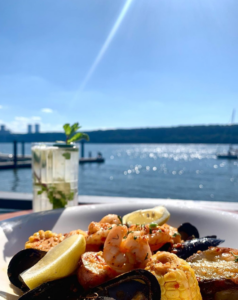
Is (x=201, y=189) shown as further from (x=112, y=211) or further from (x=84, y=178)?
(x=112, y=211)

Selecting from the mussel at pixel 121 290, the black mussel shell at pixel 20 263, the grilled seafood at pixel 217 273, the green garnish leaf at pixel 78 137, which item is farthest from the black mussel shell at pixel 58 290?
the green garnish leaf at pixel 78 137

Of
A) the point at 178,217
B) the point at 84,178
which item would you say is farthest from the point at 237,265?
the point at 84,178

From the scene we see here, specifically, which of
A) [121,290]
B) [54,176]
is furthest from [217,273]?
[54,176]

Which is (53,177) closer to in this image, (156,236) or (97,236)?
(97,236)

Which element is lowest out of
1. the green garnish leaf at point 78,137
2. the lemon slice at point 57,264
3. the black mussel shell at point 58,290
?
the black mussel shell at point 58,290

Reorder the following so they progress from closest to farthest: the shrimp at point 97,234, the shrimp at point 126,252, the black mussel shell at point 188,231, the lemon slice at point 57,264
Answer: the lemon slice at point 57,264 < the shrimp at point 126,252 < the shrimp at point 97,234 < the black mussel shell at point 188,231

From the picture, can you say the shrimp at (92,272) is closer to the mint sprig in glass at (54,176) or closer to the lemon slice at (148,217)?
the lemon slice at (148,217)
